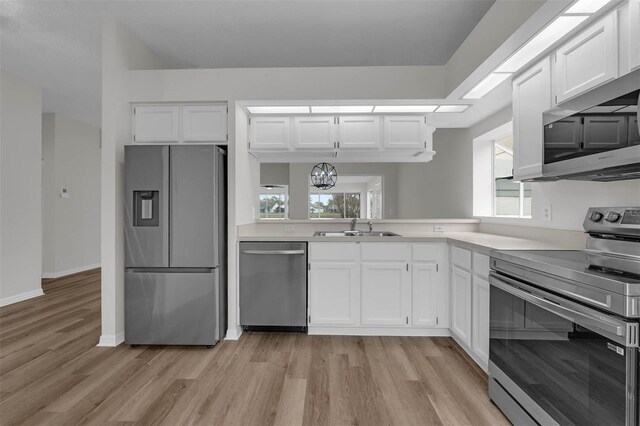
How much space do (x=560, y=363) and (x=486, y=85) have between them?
2.09m

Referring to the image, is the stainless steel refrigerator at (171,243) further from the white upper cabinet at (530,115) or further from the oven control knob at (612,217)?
the oven control knob at (612,217)

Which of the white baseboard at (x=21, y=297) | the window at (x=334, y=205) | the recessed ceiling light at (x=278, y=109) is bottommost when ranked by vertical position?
the white baseboard at (x=21, y=297)

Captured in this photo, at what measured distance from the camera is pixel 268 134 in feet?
11.3

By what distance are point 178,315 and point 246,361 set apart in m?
0.74

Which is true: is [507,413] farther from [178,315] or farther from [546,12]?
[178,315]

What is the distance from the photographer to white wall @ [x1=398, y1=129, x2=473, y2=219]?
380cm

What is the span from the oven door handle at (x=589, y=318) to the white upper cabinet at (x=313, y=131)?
2.17m

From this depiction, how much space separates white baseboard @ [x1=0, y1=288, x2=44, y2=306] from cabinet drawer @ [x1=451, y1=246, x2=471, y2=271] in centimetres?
513

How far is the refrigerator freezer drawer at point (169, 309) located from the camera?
2873mm

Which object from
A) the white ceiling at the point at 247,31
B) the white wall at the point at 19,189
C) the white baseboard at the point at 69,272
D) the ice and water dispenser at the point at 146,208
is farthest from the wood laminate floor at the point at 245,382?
the white baseboard at the point at 69,272

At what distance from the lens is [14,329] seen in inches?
130

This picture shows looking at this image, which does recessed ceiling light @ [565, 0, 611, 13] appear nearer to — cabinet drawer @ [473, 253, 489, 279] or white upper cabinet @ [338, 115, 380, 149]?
cabinet drawer @ [473, 253, 489, 279]

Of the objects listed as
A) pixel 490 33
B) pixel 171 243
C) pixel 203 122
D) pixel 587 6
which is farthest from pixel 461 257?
pixel 203 122

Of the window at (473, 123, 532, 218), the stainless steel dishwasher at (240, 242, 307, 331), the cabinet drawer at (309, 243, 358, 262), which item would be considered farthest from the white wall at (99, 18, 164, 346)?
the window at (473, 123, 532, 218)
